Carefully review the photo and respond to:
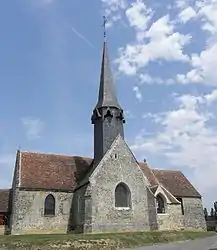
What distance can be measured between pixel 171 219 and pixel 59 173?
12390mm

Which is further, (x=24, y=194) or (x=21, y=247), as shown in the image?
(x=24, y=194)

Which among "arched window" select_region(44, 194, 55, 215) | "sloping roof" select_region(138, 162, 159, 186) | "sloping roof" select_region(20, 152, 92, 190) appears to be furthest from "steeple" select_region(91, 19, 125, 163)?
"sloping roof" select_region(138, 162, 159, 186)

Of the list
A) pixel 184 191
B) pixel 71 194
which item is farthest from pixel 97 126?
pixel 184 191

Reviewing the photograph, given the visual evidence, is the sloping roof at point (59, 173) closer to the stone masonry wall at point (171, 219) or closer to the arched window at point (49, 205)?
the arched window at point (49, 205)

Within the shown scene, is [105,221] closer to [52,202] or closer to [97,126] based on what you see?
[52,202]

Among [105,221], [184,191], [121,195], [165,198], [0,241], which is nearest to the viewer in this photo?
[0,241]

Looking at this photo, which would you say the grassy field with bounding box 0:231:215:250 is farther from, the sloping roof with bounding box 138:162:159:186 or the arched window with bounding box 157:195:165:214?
the sloping roof with bounding box 138:162:159:186

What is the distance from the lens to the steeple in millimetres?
34188

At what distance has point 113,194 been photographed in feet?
103

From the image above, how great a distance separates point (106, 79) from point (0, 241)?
2142cm

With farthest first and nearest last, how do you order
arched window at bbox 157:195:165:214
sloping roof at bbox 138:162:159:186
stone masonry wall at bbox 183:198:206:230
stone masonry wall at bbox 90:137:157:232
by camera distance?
stone masonry wall at bbox 183:198:206:230
sloping roof at bbox 138:162:159:186
arched window at bbox 157:195:165:214
stone masonry wall at bbox 90:137:157:232

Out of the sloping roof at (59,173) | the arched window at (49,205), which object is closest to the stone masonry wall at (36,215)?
the arched window at (49,205)

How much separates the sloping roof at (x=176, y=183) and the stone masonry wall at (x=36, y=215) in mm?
13253

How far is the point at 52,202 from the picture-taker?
108 feet
